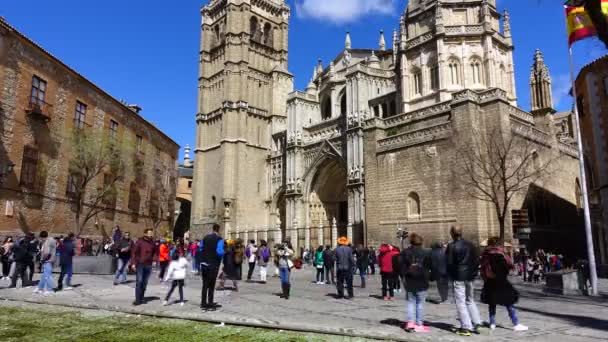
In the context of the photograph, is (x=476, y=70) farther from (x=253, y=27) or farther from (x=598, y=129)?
(x=253, y=27)

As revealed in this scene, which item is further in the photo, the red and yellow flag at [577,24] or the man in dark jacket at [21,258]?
the red and yellow flag at [577,24]

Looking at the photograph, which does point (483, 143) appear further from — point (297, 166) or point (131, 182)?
point (131, 182)

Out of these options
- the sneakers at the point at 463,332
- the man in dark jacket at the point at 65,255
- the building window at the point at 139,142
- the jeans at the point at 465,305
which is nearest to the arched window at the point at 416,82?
the building window at the point at 139,142

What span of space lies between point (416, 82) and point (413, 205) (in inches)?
381

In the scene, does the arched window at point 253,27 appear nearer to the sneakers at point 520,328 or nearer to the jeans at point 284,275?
the jeans at point 284,275

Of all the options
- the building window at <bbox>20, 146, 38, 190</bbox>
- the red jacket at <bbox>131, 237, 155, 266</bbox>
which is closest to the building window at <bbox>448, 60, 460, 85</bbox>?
the red jacket at <bbox>131, 237, 155, 266</bbox>

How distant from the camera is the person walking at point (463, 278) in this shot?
6.36m

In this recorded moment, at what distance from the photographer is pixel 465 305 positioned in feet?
21.0

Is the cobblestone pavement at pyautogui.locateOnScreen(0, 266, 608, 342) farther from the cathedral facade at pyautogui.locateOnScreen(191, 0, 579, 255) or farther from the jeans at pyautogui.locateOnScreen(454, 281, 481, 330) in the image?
the cathedral facade at pyautogui.locateOnScreen(191, 0, 579, 255)

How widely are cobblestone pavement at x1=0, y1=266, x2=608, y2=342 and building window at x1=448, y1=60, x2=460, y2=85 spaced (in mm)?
18469

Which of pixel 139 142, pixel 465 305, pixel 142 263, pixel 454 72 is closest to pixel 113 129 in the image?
pixel 139 142

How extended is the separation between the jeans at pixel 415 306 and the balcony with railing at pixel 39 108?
21.2 m

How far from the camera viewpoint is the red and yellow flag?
45.6 feet

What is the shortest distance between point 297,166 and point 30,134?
2085cm
